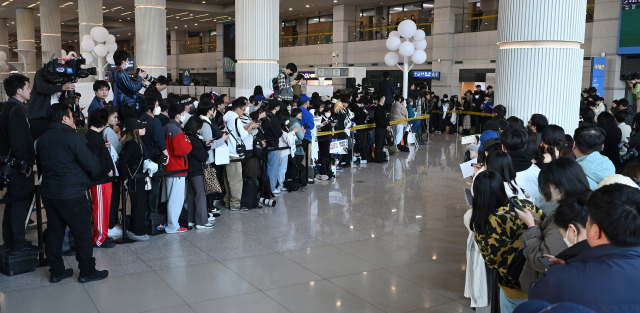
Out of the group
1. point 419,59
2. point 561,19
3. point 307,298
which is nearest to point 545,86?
point 561,19

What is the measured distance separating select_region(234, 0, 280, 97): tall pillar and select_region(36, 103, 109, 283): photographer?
775 centimetres

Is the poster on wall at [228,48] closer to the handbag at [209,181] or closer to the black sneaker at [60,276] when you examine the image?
the handbag at [209,181]

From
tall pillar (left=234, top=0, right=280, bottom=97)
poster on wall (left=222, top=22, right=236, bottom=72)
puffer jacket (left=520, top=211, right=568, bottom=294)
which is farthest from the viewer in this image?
poster on wall (left=222, top=22, right=236, bottom=72)

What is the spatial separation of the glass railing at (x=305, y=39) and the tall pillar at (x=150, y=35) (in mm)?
14837

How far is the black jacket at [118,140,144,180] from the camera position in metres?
6.65

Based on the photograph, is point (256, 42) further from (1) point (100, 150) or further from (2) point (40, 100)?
(1) point (100, 150)

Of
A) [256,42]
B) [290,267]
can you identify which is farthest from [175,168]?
[256,42]

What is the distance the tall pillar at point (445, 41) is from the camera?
24.8 metres

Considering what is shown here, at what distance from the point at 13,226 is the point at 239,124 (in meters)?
3.68

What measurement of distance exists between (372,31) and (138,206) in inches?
958

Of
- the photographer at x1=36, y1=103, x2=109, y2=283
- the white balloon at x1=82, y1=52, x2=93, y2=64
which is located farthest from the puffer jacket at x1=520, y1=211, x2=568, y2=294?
the white balloon at x1=82, y1=52, x2=93, y2=64

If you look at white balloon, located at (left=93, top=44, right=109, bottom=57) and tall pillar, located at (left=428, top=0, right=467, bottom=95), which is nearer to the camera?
white balloon, located at (left=93, top=44, right=109, bottom=57)

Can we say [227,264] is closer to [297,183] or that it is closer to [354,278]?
[354,278]

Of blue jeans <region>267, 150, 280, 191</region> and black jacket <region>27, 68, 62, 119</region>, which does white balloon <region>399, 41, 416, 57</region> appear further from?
black jacket <region>27, 68, 62, 119</region>
